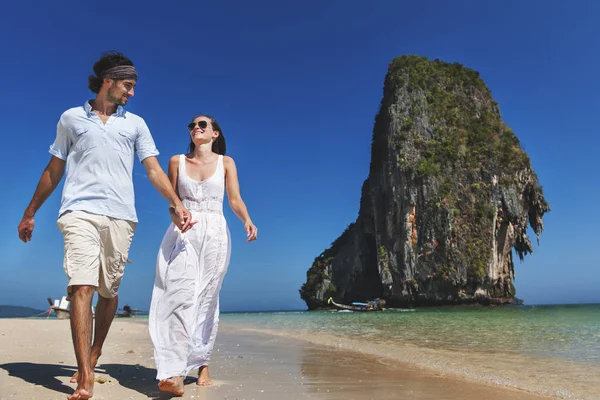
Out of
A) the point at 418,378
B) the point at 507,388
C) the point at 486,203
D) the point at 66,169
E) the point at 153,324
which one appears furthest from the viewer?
the point at 486,203

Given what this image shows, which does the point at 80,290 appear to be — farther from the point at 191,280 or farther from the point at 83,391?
the point at 191,280

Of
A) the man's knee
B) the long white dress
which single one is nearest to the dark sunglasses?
the long white dress

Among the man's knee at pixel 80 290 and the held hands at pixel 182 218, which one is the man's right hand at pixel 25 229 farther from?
the held hands at pixel 182 218

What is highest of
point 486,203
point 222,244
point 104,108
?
point 486,203

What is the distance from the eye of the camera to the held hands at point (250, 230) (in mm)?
3094

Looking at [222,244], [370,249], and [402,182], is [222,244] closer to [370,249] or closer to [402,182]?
[402,182]

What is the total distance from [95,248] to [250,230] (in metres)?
1.06

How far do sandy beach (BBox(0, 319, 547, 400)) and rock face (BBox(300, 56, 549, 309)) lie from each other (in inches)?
1301

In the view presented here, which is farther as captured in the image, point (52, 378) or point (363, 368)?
point (363, 368)

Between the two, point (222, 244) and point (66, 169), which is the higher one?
point (66, 169)

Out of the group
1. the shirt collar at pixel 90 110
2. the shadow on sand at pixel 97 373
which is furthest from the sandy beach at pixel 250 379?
the shirt collar at pixel 90 110

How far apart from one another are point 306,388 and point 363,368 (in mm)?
1251

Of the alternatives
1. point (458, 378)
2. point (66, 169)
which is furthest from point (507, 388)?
point (66, 169)

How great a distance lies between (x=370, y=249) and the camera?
43.8m
